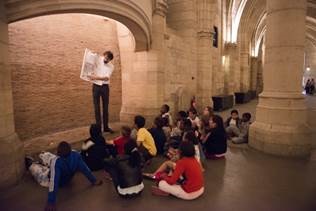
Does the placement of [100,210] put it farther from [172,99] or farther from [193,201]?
[172,99]

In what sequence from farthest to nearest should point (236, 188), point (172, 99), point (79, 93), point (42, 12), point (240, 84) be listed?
point (240, 84) < point (172, 99) < point (79, 93) < point (42, 12) < point (236, 188)

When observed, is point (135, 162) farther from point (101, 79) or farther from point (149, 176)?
point (101, 79)

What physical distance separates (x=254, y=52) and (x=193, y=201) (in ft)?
68.9

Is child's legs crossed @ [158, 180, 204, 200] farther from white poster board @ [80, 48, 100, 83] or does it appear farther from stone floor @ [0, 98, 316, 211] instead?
white poster board @ [80, 48, 100, 83]

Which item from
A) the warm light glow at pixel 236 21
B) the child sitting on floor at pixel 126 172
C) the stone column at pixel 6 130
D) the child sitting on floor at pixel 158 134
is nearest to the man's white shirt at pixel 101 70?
the child sitting on floor at pixel 158 134

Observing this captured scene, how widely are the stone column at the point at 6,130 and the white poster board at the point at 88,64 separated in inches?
71.5

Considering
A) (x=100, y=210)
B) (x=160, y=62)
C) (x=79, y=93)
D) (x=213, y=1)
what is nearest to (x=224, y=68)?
(x=213, y=1)

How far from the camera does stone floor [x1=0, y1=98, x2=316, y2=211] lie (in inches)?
110

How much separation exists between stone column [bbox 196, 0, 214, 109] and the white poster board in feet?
19.3

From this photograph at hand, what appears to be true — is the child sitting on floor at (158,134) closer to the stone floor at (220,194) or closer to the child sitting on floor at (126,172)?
the stone floor at (220,194)

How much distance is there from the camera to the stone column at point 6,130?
314cm

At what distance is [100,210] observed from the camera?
8.82ft

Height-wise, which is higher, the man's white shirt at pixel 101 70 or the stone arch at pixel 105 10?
the stone arch at pixel 105 10

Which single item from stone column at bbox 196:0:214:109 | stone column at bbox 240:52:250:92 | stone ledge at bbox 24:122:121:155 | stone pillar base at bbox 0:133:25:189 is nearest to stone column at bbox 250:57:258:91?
stone column at bbox 240:52:250:92
